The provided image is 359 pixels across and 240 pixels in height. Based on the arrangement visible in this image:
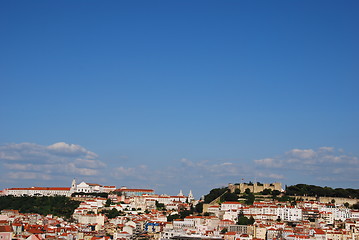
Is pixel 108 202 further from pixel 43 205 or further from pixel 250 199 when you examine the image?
pixel 250 199

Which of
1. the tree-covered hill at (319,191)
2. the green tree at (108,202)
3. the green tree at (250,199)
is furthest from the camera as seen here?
the green tree at (108,202)

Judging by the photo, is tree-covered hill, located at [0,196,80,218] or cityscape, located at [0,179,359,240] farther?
tree-covered hill, located at [0,196,80,218]

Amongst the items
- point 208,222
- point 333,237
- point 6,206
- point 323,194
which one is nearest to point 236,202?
point 208,222

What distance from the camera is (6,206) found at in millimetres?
74812

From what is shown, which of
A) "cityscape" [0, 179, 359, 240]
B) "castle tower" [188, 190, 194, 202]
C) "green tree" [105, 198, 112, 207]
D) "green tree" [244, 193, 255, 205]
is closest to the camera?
"cityscape" [0, 179, 359, 240]

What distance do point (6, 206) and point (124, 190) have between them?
23.3 metres

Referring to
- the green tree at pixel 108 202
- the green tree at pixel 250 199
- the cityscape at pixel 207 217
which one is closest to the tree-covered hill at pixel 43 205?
the cityscape at pixel 207 217

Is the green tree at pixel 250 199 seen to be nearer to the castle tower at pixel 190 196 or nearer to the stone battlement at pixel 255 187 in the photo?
the stone battlement at pixel 255 187

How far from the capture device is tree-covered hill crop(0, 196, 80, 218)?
233 ft

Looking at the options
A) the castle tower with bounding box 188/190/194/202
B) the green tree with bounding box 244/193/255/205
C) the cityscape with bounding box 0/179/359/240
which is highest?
the castle tower with bounding box 188/190/194/202

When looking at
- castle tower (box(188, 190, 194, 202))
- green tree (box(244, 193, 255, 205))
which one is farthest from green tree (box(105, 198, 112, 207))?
green tree (box(244, 193, 255, 205))

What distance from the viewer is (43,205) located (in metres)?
74.4

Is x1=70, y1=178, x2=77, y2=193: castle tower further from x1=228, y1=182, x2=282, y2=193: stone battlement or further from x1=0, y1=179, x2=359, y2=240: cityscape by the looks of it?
x1=228, y1=182, x2=282, y2=193: stone battlement

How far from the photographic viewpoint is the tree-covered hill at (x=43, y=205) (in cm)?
7094
